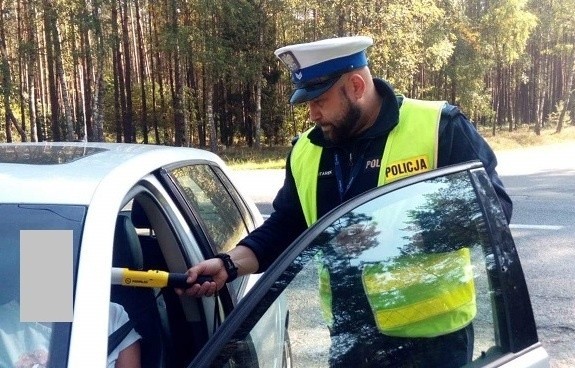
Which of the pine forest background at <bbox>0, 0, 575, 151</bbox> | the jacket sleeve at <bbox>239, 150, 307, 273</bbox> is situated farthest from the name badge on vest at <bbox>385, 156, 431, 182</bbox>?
the pine forest background at <bbox>0, 0, 575, 151</bbox>

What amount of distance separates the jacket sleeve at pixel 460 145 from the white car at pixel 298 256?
181 mm

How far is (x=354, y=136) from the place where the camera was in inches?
82.9

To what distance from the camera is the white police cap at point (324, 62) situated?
2.04m

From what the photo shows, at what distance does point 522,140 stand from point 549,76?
79.9 feet

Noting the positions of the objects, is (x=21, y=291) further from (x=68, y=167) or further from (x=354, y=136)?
(x=354, y=136)

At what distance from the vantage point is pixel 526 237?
8.05m

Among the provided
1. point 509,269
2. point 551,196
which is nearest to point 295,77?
point 509,269

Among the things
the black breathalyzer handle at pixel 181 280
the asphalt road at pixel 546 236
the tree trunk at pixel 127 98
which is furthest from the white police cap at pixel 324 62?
the tree trunk at pixel 127 98

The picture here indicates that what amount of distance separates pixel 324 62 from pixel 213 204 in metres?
1.06

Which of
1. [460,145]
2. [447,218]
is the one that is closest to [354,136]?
[460,145]

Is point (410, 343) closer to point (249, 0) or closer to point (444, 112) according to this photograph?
point (444, 112)

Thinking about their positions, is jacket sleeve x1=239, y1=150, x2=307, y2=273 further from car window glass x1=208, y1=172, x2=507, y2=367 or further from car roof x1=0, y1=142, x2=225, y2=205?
car window glass x1=208, y1=172, x2=507, y2=367

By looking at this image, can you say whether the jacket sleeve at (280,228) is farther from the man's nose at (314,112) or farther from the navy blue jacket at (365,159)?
the man's nose at (314,112)

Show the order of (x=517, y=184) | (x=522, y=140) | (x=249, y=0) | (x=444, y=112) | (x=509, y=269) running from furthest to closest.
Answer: (x=522, y=140), (x=249, y=0), (x=517, y=184), (x=444, y=112), (x=509, y=269)
